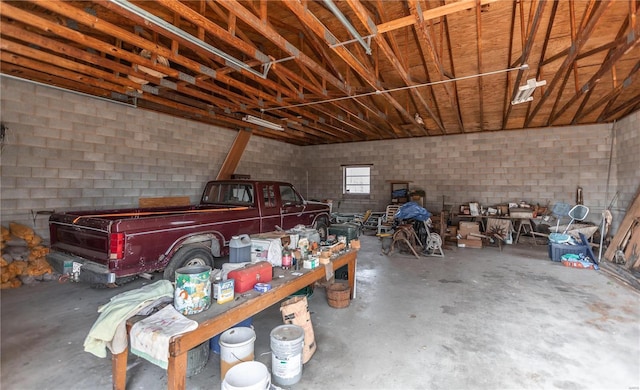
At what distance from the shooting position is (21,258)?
4.33m

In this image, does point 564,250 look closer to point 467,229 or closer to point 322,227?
point 467,229

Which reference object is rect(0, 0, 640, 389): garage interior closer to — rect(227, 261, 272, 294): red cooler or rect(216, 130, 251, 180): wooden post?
rect(216, 130, 251, 180): wooden post

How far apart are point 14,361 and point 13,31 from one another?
349 cm

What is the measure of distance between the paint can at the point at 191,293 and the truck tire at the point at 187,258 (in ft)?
6.21

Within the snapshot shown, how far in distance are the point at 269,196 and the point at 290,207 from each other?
615mm

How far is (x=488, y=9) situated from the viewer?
374 centimetres

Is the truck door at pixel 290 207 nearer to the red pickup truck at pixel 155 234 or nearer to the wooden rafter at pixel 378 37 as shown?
the red pickup truck at pixel 155 234

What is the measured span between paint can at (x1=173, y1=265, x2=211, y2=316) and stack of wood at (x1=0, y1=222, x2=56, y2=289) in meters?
4.13

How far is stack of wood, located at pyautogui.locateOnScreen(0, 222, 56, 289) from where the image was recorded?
412 cm

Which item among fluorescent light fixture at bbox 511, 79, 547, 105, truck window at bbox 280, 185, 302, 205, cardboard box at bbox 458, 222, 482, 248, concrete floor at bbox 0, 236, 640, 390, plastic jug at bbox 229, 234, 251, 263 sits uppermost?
fluorescent light fixture at bbox 511, 79, 547, 105

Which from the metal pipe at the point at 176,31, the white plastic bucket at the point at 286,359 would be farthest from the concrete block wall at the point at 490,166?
the white plastic bucket at the point at 286,359

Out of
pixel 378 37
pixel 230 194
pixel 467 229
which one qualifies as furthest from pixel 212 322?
pixel 467 229

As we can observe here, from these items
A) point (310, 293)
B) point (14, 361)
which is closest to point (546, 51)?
point (310, 293)

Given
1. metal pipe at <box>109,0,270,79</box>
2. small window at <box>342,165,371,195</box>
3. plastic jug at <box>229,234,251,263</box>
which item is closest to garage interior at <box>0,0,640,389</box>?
metal pipe at <box>109,0,270,79</box>
